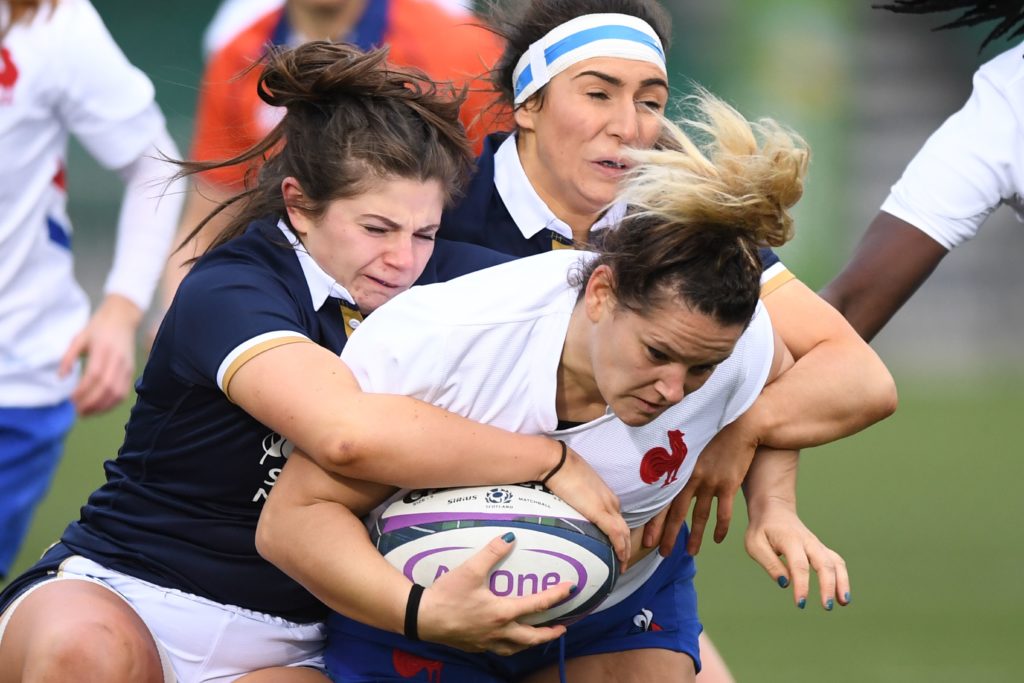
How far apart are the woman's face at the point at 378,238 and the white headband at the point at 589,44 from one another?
30.0 inches

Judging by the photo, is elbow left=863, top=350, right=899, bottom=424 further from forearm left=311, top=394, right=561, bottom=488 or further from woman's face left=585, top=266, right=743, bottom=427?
forearm left=311, top=394, right=561, bottom=488

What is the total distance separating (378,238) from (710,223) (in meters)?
0.82

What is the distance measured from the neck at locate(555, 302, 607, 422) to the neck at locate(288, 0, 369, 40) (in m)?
3.47

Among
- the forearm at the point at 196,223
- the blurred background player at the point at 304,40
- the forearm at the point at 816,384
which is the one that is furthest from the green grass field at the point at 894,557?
the forearm at the point at 816,384

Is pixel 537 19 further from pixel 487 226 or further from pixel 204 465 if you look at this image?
pixel 204 465

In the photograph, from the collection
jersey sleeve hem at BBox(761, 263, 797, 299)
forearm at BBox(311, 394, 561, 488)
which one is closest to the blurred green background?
jersey sleeve hem at BBox(761, 263, 797, 299)

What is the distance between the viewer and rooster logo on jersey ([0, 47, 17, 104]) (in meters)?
5.22

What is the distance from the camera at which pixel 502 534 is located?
10.8 feet

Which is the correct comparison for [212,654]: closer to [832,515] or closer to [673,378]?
[673,378]

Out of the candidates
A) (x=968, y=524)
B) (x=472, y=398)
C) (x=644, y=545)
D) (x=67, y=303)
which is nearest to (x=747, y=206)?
(x=472, y=398)

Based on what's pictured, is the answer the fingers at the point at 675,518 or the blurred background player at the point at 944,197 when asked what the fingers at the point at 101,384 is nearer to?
the fingers at the point at 675,518

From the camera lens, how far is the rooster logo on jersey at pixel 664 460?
3561mm

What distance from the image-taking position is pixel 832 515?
994cm

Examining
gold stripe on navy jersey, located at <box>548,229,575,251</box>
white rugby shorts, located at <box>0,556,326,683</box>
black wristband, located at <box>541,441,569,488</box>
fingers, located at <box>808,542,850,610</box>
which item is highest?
gold stripe on navy jersey, located at <box>548,229,575,251</box>
